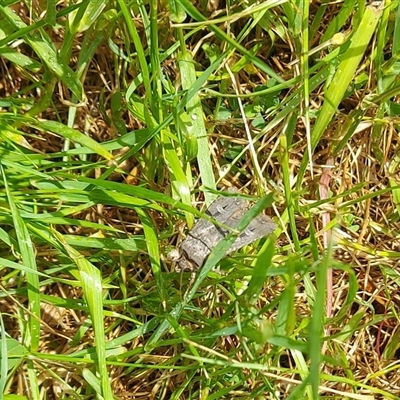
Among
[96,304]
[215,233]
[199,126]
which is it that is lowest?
[96,304]

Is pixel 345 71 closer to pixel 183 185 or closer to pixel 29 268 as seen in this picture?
pixel 183 185

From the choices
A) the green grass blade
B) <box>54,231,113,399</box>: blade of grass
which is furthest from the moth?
the green grass blade

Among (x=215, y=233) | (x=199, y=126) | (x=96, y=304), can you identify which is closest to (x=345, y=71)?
(x=199, y=126)

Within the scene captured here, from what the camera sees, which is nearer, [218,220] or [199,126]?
[218,220]

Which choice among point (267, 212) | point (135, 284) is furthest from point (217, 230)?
point (135, 284)

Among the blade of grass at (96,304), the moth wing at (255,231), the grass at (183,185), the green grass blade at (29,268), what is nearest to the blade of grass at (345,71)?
the grass at (183,185)

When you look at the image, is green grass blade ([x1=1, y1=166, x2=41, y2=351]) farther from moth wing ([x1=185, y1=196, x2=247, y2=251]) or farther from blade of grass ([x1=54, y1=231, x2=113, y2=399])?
moth wing ([x1=185, y1=196, x2=247, y2=251])

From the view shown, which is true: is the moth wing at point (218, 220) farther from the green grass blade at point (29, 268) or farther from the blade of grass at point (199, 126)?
the green grass blade at point (29, 268)

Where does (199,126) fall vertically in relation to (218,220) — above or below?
above
